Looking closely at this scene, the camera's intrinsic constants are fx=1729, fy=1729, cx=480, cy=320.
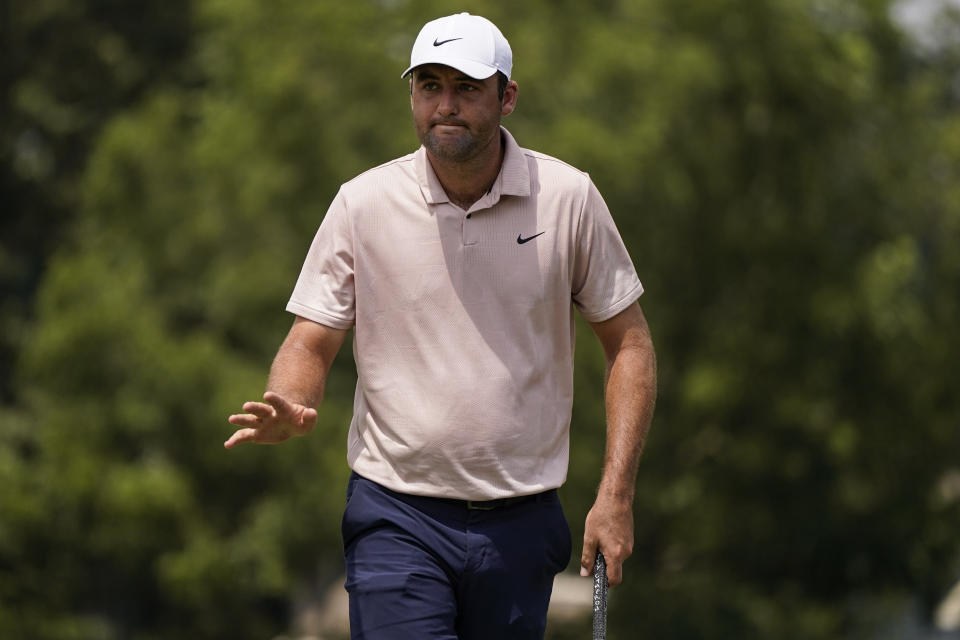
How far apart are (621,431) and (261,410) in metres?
0.95

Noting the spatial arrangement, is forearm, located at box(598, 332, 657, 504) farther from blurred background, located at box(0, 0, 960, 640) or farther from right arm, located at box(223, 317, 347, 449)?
blurred background, located at box(0, 0, 960, 640)

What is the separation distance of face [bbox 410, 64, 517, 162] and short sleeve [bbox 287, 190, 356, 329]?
298 mm

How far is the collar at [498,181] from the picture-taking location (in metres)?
4.32

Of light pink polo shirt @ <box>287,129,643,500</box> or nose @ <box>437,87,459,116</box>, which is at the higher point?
nose @ <box>437,87,459,116</box>

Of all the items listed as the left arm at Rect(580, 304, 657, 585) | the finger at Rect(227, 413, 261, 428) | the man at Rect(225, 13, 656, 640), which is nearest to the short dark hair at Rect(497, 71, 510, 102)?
the man at Rect(225, 13, 656, 640)

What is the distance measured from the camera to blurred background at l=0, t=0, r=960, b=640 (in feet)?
72.5

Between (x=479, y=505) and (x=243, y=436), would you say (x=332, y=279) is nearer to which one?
(x=243, y=436)

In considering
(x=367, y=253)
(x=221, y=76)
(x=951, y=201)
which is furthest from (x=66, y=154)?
(x=367, y=253)

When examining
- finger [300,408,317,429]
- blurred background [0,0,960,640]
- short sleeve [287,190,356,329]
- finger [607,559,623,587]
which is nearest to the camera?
finger [300,408,317,429]

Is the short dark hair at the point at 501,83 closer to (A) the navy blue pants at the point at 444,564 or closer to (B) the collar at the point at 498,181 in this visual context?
(B) the collar at the point at 498,181

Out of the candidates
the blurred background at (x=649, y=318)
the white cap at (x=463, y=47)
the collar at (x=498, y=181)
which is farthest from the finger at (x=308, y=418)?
the blurred background at (x=649, y=318)

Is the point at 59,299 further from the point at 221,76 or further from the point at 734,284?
the point at 734,284

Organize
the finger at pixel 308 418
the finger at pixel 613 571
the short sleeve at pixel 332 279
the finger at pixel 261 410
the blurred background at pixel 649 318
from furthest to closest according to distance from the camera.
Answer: the blurred background at pixel 649 318 < the short sleeve at pixel 332 279 < the finger at pixel 613 571 < the finger at pixel 308 418 < the finger at pixel 261 410

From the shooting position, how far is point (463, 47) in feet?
13.8
